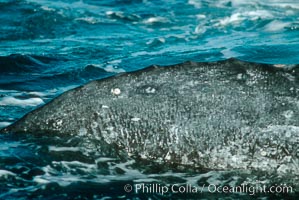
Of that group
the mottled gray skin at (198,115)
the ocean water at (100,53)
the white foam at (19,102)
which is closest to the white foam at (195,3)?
the ocean water at (100,53)

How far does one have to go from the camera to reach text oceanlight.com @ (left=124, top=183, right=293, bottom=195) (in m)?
4.67

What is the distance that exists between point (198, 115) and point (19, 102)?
3.43 metres

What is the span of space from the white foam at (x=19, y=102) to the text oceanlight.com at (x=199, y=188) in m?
3.18

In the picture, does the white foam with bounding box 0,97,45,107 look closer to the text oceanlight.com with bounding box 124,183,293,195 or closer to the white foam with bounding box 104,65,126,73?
the white foam with bounding box 104,65,126,73

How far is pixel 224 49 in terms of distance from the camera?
12.5 meters

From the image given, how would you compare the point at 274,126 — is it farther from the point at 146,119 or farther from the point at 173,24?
the point at 173,24

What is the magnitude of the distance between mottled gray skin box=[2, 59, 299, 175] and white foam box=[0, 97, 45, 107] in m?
2.29

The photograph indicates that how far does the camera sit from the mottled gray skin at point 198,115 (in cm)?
480

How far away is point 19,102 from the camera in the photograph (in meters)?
7.52

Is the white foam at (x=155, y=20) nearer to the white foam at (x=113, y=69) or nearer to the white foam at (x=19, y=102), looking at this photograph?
the white foam at (x=113, y=69)

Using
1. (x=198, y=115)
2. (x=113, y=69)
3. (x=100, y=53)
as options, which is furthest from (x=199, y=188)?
(x=100, y=53)

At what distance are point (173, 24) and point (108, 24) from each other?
201cm

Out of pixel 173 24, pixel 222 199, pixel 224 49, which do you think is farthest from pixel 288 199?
pixel 173 24

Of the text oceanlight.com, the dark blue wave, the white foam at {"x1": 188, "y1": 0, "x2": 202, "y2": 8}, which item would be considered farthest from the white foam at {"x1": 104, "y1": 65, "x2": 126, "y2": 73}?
the white foam at {"x1": 188, "y1": 0, "x2": 202, "y2": 8}
